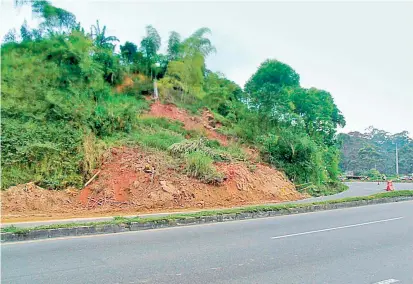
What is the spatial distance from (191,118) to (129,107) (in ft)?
21.0

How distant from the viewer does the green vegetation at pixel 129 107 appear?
16219 millimetres

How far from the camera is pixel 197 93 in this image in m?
28.5

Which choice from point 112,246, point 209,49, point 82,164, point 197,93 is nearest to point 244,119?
point 197,93

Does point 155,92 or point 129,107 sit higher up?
point 155,92

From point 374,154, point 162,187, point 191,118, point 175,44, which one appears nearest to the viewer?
point 162,187

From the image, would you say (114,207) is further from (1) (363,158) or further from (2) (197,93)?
(1) (363,158)

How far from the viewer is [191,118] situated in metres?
25.3

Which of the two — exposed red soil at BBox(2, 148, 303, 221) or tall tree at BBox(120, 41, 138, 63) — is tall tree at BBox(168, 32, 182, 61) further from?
exposed red soil at BBox(2, 148, 303, 221)

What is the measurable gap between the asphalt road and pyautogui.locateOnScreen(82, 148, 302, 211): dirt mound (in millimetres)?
5382

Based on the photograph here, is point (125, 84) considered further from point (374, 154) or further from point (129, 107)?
point (374, 154)

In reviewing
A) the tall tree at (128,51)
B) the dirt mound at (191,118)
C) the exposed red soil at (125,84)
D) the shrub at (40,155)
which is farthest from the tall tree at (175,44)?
the shrub at (40,155)

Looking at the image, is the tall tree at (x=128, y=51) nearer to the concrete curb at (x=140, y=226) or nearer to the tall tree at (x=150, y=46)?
the tall tree at (x=150, y=46)

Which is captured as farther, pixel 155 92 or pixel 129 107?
pixel 155 92

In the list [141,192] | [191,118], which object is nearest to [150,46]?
[191,118]
